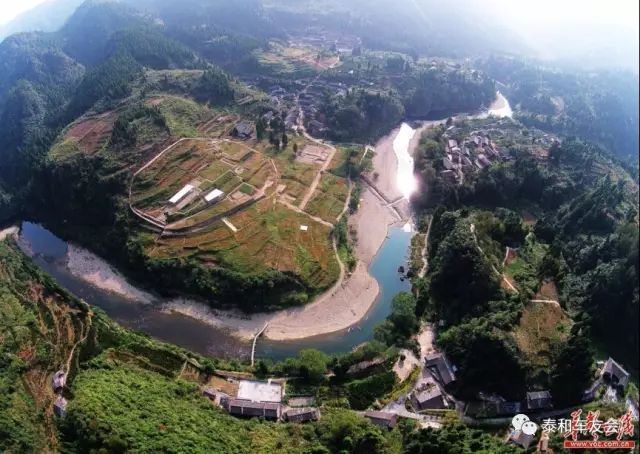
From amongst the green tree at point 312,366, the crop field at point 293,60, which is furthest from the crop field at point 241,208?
the crop field at point 293,60

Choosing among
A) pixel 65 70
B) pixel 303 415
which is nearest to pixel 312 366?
pixel 303 415

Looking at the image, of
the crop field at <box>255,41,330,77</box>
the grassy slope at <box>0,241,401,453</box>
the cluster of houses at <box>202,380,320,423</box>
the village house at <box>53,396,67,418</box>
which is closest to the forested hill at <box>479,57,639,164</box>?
the crop field at <box>255,41,330,77</box>

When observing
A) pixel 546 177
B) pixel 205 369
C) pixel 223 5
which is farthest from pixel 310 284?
pixel 223 5

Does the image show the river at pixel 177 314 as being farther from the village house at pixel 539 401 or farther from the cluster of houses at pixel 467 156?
the village house at pixel 539 401

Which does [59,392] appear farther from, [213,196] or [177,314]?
[213,196]

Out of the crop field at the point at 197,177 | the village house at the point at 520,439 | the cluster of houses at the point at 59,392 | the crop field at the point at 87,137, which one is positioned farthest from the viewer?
the crop field at the point at 87,137

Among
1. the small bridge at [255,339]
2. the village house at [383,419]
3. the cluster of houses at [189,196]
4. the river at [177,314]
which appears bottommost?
the river at [177,314]

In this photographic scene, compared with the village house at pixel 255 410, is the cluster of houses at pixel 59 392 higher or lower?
higher
